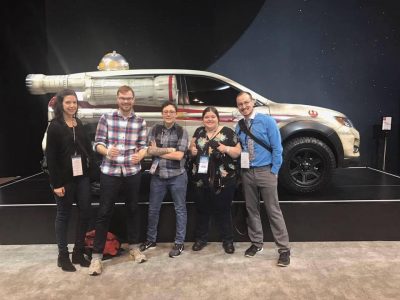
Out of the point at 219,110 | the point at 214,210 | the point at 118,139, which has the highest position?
the point at 219,110

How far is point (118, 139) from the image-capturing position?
2.85 m

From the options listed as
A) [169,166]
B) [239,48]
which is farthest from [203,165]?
[239,48]

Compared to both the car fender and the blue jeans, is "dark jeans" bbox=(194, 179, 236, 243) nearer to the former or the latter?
the blue jeans

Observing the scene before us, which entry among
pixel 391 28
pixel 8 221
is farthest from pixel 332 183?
pixel 8 221

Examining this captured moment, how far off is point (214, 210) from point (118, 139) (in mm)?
1104

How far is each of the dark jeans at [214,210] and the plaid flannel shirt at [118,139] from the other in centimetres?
69

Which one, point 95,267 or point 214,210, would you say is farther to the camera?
point 214,210

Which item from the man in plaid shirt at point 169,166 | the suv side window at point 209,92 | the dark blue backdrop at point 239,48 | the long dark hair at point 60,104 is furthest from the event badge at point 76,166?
the dark blue backdrop at point 239,48

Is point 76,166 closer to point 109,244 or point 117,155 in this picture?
point 117,155

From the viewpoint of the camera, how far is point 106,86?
390 centimetres

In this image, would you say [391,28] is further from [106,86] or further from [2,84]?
A: [2,84]

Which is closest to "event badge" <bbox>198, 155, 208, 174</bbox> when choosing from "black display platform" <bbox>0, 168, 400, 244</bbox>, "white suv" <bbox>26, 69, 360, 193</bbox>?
"black display platform" <bbox>0, 168, 400, 244</bbox>

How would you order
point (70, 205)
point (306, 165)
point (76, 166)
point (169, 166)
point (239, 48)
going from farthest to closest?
point (239, 48)
point (306, 165)
point (169, 166)
point (70, 205)
point (76, 166)

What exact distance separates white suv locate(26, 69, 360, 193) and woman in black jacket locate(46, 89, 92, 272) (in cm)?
117
